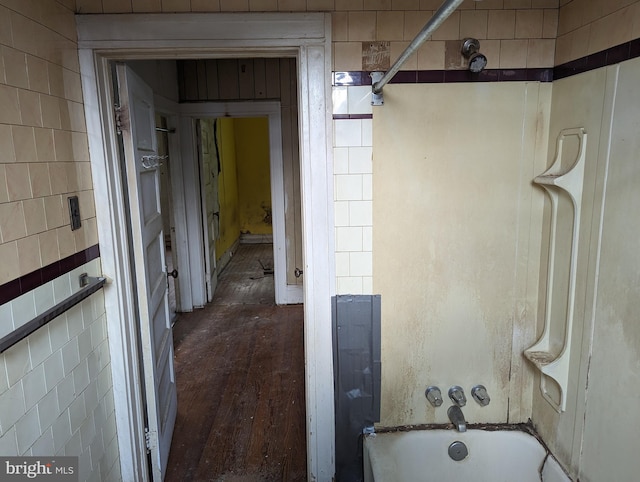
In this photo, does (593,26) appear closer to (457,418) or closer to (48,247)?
(457,418)

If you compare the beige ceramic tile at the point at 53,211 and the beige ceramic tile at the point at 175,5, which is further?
the beige ceramic tile at the point at 175,5

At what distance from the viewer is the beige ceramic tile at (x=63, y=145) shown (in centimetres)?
146

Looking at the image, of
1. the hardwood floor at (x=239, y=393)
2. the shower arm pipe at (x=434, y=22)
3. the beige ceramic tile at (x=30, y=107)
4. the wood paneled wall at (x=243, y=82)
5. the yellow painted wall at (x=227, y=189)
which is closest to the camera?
the shower arm pipe at (x=434, y=22)

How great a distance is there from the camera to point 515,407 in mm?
1956

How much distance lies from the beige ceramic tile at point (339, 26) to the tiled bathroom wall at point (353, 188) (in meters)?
0.18

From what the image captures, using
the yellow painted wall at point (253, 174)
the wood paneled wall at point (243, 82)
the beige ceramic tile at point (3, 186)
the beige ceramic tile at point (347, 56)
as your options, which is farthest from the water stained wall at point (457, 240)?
the yellow painted wall at point (253, 174)

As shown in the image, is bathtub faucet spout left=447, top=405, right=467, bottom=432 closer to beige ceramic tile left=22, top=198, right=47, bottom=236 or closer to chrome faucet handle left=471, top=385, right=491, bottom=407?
chrome faucet handle left=471, top=385, right=491, bottom=407

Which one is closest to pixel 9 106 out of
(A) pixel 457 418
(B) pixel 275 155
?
(A) pixel 457 418

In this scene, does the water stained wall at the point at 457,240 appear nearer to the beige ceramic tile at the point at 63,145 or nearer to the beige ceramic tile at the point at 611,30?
the beige ceramic tile at the point at 611,30

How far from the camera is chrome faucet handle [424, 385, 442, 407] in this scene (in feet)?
6.12

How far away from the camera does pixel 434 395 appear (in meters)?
1.88

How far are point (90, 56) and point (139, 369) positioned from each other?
1.29m

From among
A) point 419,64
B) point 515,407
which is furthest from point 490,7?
point 515,407

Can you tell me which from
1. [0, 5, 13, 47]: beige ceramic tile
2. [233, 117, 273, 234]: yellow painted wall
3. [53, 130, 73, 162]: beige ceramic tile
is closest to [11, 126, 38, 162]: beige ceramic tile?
[53, 130, 73, 162]: beige ceramic tile
